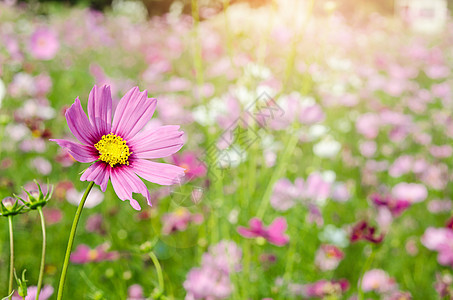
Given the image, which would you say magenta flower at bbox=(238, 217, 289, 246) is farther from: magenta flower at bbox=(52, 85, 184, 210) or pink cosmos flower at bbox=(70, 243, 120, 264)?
magenta flower at bbox=(52, 85, 184, 210)

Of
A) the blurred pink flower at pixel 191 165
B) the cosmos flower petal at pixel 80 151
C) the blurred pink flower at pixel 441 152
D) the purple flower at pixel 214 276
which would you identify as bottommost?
the blurred pink flower at pixel 441 152

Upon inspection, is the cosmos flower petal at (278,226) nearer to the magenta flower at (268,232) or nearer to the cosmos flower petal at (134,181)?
the magenta flower at (268,232)

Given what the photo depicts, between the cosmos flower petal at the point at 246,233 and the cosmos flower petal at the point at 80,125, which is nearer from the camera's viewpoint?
the cosmos flower petal at the point at 80,125

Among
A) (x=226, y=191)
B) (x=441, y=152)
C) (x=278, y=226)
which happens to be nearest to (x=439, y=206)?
(x=441, y=152)

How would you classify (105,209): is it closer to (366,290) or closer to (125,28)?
(366,290)

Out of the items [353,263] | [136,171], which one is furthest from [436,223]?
[136,171]

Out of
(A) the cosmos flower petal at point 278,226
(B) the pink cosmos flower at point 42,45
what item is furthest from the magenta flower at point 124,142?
(B) the pink cosmos flower at point 42,45
